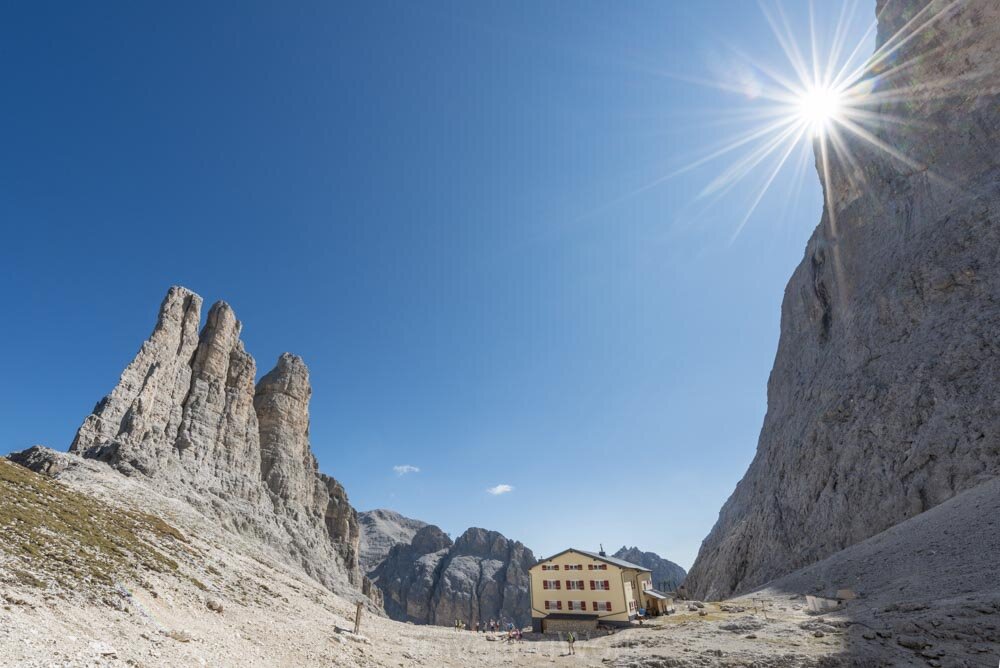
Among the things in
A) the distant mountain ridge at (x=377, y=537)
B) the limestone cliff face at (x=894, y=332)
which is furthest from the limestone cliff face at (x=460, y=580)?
the limestone cliff face at (x=894, y=332)

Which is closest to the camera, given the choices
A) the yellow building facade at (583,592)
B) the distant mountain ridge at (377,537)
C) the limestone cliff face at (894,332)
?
the yellow building facade at (583,592)

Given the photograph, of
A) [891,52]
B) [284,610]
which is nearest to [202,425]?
[284,610]

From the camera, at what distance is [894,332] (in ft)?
206

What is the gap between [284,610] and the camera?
3566 cm

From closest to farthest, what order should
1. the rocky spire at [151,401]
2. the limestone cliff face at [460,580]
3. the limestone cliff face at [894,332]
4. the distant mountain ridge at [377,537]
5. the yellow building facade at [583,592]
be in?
the yellow building facade at [583,592] < the limestone cliff face at [894,332] < the rocky spire at [151,401] < the limestone cliff face at [460,580] < the distant mountain ridge at [377,537]

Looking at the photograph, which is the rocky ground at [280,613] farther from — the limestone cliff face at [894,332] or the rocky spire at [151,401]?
the limestone cliff face at [894,332]

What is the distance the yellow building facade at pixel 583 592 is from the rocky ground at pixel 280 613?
3252 mm

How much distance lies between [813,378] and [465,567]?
373 feet

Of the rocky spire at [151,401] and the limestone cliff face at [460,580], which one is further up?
the rocky spire at [151,401]

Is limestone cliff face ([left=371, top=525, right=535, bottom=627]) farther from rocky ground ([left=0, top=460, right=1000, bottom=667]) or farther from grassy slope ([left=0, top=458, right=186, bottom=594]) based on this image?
grassy slope ([left=0, top=458, right=186, bottom=594])

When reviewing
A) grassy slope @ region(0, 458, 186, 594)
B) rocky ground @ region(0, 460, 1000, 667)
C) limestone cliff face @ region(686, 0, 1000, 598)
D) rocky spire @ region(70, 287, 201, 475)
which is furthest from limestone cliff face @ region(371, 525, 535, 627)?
grassy slope @ region(0, 458, 186, 594)

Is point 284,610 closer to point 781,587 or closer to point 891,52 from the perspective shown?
point 781,587

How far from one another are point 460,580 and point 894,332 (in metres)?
127

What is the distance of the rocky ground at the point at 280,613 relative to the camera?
1773cm
